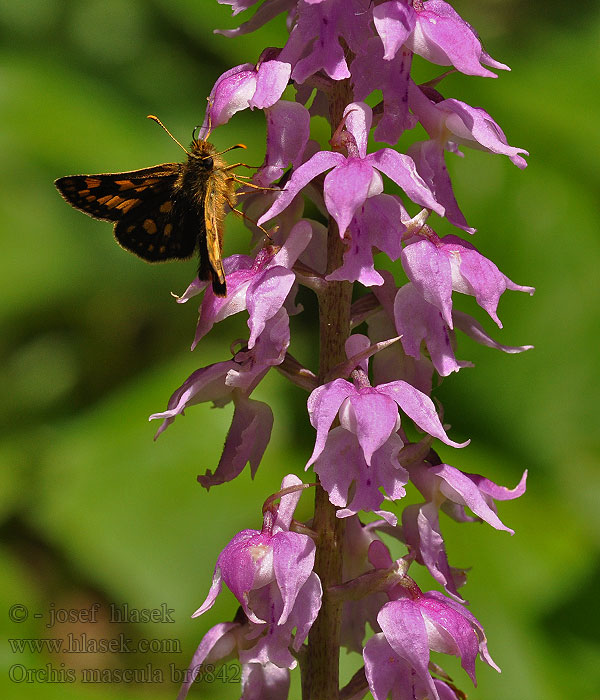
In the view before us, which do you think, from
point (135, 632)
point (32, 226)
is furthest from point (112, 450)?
point (32, 226)

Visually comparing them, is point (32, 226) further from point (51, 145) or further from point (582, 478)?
point (582, 478)

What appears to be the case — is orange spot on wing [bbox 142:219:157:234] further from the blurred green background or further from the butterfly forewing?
the blurred green background

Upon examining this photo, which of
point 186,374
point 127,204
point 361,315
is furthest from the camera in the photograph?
point 186,374

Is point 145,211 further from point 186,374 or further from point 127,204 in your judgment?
point 186,374

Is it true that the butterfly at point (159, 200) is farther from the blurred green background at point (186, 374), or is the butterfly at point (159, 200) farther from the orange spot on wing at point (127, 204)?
the blurred green background at point (186, 374)

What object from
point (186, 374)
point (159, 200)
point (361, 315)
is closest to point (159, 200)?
point (159, 200)
